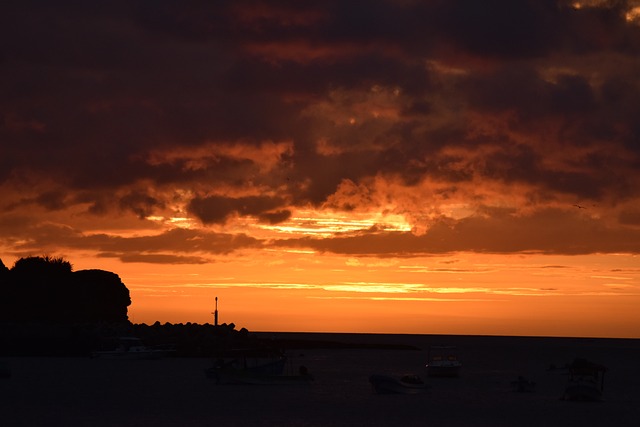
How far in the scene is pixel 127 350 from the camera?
544 ft

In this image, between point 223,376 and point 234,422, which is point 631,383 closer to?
point 223,376

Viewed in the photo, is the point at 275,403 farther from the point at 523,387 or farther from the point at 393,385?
the point at 523,387

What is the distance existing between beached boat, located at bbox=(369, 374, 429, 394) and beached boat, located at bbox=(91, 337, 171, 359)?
69402mm

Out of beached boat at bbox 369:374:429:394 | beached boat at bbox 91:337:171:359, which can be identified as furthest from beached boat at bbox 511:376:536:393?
beached boat at bbox 91:337:171:359

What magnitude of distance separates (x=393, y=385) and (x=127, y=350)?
247ft

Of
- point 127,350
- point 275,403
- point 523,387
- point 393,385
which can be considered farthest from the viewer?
point 127,350

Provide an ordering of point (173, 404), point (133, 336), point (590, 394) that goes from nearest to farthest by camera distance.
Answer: point (173, 404)
point (590, 394)
point (133, 336)

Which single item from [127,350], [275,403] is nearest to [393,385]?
[275,403]

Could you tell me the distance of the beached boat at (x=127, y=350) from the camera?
164m

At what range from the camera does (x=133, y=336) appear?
18462 centimetres

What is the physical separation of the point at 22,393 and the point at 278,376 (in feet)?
96.7

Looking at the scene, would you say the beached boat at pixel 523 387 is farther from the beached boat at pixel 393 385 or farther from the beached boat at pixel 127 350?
the beached boat at pixel 127 350

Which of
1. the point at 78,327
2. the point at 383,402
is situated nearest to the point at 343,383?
the point at 383,402

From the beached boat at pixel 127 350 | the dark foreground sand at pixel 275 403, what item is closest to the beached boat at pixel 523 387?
the dark foreground sand at pixel 275 403
